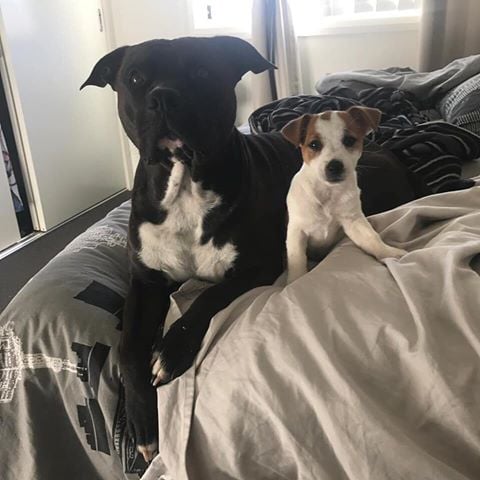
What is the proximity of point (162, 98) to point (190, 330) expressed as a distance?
40 centimetres

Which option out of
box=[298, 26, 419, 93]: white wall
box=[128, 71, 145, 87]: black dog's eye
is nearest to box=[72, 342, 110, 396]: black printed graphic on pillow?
box=[128, 71, 145, 87]: black dog's eye

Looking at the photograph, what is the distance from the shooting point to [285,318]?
2.81ft

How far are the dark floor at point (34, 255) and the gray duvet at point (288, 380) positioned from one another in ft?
4.85

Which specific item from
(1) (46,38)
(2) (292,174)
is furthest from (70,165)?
(2) (292,174)

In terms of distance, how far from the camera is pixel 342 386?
760 mm

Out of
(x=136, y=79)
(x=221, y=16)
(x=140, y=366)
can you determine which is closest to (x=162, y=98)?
(x=136, y=79)

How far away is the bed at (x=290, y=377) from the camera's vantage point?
746mm

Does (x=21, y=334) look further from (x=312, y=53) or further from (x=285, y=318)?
(x=312, y=53)

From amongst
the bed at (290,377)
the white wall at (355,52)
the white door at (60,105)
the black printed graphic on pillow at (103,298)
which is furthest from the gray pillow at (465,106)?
the white door at (60,105)

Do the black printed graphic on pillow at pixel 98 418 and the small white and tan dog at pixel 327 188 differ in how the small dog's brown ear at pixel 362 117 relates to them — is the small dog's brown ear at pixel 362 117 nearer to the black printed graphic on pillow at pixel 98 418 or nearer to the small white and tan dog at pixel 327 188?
the small white and tan dog at pixel 327 188

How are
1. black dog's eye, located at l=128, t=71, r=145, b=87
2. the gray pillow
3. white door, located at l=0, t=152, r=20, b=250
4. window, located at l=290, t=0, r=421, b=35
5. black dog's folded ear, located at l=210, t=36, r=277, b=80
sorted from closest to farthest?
black dog's eye, located at l=128, t=71, r=145, b=87 → black dog's folded ear, located at l=210, t=36, r=277, b=80 → the gray pillow → white door, located at l=0, t=152, r=20, b=250 → window, located at l=290, t=0, r=421, b=35

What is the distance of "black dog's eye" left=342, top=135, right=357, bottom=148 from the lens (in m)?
1.06

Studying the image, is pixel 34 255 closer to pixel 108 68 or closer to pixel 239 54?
pixel 108 68

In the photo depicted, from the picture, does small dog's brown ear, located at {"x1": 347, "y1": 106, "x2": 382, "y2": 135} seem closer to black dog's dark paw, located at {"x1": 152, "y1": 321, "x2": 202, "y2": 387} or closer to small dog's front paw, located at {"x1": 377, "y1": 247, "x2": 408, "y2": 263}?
small dog's front paw, located at {"x1": 377, "y1": 247, "x2": 408, "y2": 263}
